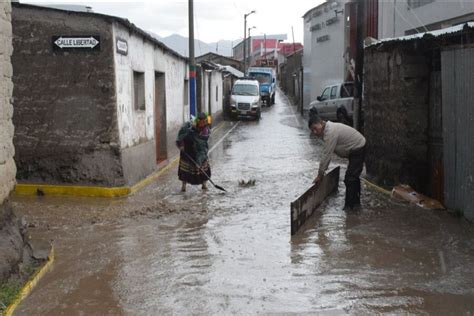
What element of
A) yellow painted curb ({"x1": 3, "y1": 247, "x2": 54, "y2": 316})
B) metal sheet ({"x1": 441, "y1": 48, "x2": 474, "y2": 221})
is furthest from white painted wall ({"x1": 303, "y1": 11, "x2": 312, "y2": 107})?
yellow painted curb ({"x1": 3, "y1": 247, "x2": 54, "y2": 316})

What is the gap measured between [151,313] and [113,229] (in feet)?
10.2

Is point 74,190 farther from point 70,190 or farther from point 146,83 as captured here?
point 146,83

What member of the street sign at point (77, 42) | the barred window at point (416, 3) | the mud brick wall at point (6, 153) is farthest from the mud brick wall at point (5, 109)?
the barred window at point (416, 3)

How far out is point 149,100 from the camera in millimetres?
12992

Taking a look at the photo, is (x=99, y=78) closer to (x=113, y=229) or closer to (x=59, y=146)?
(x=59, y=146)

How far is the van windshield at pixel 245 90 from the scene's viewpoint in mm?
33875

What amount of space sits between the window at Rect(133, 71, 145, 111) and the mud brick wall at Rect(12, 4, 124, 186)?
7.12 ft

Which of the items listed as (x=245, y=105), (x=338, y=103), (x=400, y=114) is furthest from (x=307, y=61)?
(x=400, y=114)

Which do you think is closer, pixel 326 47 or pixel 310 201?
pixel 310 201

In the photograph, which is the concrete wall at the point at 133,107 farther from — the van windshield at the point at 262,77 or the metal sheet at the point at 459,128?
the van windshield at the point at 262,77

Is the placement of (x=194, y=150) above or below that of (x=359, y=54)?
below

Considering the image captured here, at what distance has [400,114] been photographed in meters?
9.52

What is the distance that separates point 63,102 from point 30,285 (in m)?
5.44

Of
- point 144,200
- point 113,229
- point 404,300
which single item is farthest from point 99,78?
A: point 404,300
